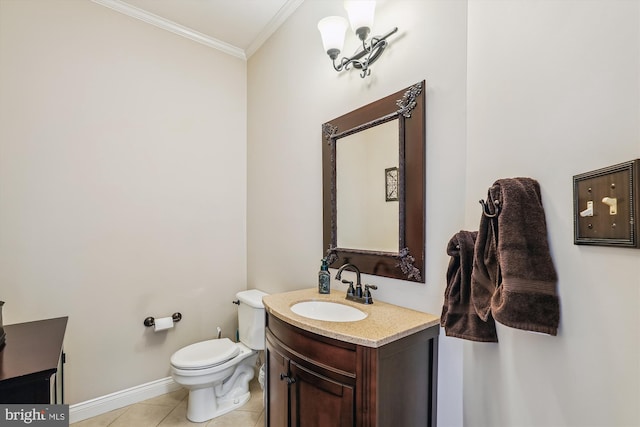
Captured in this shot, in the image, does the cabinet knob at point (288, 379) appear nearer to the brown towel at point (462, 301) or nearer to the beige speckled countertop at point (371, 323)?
the beige speckled countertop at point (371, 323)

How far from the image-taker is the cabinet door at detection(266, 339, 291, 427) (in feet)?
4.58

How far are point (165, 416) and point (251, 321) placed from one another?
819mm

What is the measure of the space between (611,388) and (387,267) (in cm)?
92

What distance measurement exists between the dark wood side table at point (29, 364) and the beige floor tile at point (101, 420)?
93 centimetres

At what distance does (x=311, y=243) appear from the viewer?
2064mm

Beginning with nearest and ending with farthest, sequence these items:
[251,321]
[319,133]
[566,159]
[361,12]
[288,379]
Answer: [566,159] → [288,379] → [361,12] → [319,133] → [251,321]

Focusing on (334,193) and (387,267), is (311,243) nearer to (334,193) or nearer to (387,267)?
(334,193)

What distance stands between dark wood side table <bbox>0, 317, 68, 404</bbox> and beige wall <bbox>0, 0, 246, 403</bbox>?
628 mm

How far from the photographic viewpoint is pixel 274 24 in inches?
93.7

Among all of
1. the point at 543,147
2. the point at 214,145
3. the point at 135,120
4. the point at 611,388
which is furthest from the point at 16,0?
the point at 611,388

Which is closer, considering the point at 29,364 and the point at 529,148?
the point at 529,148

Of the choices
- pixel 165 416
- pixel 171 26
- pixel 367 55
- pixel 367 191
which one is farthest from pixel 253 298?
pixel 171 26

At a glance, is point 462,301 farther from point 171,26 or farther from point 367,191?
point 171,26

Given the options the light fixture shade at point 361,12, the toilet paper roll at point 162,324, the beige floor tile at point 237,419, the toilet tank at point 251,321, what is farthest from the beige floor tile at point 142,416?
the light fixture shade at point 361,12
